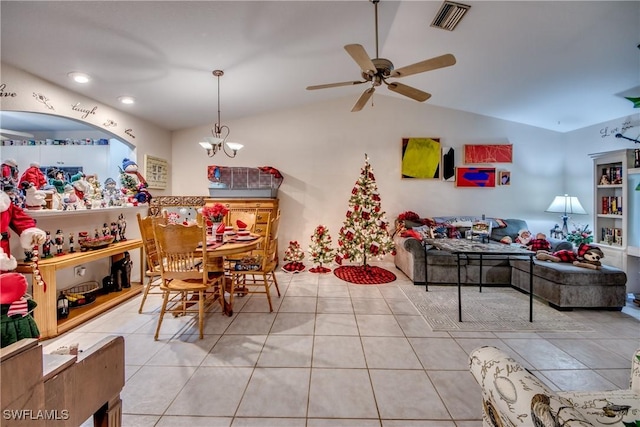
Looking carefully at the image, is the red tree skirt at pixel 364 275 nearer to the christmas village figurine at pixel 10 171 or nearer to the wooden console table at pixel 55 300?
the wooden console table at pixel 55 300

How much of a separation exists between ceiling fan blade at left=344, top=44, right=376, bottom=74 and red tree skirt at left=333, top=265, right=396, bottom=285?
2881 millimetres

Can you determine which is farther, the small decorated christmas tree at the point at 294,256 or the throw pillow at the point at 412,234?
the small decorated christmas tree at the point at 294,256

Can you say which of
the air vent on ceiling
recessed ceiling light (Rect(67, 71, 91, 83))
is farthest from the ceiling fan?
recessed ceiling light (Rect(67, 71, 91, 83))

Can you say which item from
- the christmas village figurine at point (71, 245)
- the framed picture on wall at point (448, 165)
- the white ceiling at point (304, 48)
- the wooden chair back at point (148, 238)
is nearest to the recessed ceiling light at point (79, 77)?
Answer: the white ceiling at point (304, 48)

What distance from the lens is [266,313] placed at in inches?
116

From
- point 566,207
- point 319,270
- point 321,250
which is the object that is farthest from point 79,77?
point 566,207

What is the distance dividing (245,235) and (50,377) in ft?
8.49

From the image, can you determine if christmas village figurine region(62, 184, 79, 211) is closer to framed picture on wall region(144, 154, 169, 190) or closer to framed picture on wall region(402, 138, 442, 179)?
framed picture on wall region(144, 154, 169, 190)

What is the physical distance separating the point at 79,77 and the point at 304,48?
2324mm

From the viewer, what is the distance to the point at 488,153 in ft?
16.5

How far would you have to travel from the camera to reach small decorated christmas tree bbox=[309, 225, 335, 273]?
4.60 meters

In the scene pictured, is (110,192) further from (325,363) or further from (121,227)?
(325,363)

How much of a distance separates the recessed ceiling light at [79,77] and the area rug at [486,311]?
428 centimetres

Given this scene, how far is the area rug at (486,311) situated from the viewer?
8.80ft
